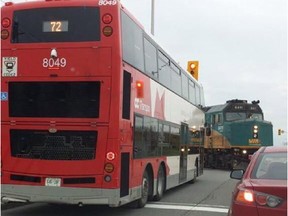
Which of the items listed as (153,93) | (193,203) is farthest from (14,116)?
(193,203)

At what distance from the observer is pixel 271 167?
661cm

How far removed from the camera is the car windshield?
6.38m

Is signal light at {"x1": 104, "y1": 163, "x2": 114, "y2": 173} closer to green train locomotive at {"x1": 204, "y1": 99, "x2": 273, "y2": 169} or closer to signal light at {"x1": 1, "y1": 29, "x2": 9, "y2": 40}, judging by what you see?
signal light at {"x1": 1, "y1": 29, "x2": 9, "y2": 40}

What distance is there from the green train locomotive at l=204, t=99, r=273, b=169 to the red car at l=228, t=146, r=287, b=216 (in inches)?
861

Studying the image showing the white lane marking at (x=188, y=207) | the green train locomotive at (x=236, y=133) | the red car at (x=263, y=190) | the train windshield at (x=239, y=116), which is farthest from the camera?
the train windshield at (x=239, y=116)

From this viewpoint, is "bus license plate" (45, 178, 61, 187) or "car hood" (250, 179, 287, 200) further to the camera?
"bus license plate" (45, 178, 61, 187)

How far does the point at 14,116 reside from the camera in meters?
9.75

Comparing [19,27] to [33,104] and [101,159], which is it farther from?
[101,159]

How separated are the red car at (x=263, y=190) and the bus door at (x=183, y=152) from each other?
945cm

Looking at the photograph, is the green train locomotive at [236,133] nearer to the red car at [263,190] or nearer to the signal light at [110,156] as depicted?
the signal light at [110,156]

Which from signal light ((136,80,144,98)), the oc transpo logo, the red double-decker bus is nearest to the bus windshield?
the red double-decker bus

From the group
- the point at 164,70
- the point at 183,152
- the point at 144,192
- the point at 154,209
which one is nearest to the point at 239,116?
the point at 183,152

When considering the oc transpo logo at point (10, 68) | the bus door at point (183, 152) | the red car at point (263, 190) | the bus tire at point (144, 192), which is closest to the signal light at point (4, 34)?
the oc transpo logo at point (10, 68)

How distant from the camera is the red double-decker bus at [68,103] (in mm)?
9242
